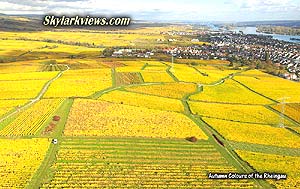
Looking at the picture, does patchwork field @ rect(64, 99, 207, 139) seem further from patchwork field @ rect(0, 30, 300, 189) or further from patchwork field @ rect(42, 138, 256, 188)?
patchwork field @ rect(42, 138, 256, 188)

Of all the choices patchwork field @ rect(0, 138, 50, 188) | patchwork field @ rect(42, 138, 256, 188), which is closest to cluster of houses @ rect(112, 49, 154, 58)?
patchwork field @ rect(42, 138, 256, 188)

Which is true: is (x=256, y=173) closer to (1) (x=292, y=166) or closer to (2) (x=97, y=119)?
(1) (x=292, y=166)

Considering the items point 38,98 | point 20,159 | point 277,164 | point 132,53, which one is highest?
point 132,53

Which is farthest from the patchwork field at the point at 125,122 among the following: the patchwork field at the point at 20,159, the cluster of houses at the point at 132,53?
the cluster of houses at the point at 132,53

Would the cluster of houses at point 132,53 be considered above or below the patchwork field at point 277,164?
above

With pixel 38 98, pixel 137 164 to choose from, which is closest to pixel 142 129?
pixel 137 164

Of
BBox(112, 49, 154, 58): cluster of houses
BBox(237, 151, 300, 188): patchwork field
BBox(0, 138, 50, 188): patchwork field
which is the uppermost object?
BBox(112, 49, 154, 58): cluster of houses

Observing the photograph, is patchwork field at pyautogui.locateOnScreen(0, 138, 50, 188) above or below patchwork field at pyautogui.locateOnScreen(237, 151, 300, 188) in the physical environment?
above

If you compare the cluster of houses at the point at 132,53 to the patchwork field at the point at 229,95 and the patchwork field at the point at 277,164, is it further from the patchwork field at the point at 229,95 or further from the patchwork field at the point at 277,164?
the patchwork field at the point at 277,164

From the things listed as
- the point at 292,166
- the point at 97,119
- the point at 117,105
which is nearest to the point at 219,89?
the point at 117,105

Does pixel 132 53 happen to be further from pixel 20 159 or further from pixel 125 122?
pixel 20 159

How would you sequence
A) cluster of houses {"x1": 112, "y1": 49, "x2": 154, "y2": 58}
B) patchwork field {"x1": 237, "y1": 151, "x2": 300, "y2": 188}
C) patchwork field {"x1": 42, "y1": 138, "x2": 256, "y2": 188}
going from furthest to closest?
cluster of houses {"x1": 112, "y1": 49, "x2": 154, "y2": 58} → patchwork field {"x1": 237, "y1": 151, "x2": 300, "y2": 188} → patchwork field {"x1": 42, "y1": 138, "x2": 256, "y2": 188}
